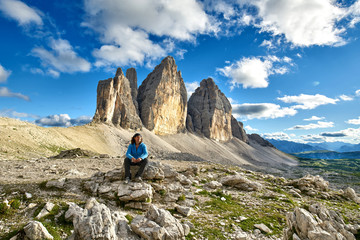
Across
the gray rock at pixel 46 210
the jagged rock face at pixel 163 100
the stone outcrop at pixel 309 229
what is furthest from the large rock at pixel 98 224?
the jagged rock face at pixel 163 100

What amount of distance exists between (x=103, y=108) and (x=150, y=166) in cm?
9078

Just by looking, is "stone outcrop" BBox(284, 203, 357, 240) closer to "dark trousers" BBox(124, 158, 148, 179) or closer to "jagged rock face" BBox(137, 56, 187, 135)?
"dark trousers" BBox(124, 158, 148, 179)

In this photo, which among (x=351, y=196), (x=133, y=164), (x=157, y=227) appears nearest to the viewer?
(x=157, y=227)

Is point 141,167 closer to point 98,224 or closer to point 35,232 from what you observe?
point 98,224

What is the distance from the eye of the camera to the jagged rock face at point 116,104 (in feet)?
314

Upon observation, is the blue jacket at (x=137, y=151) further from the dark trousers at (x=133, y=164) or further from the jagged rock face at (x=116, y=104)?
the jagged rock face at (x=116, y=104)

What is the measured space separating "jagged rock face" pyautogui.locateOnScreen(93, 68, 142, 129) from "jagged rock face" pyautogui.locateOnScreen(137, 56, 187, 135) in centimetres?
1690

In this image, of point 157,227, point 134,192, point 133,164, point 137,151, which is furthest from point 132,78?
point 157,227

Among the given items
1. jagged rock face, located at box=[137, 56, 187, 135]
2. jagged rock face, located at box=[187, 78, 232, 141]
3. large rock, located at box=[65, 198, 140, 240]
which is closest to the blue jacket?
large rock, located at box=[65, 198, 140, 240]

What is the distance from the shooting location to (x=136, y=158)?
12.0 metres

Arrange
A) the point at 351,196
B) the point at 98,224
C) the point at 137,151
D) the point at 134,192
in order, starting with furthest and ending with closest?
the point at 351,196, the point at 137,151, the point at 134,192, the point at 98,224

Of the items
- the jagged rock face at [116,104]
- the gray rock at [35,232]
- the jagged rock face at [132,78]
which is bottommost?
the gray rock at [35,232]

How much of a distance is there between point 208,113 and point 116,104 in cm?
9511

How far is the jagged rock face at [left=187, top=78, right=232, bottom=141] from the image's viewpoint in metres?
169
